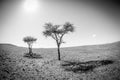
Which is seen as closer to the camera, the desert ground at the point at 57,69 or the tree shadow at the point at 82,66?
the desert ground at the point at 57,69

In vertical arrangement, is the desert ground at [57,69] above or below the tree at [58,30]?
below

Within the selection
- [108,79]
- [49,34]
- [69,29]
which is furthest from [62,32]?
[108,79]

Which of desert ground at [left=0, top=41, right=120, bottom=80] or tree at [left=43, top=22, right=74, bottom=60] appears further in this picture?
tree at [left=43, top=22, right=74, bottom=60]

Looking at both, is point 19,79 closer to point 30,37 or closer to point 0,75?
point 0,75

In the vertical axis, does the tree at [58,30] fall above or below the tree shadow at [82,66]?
above

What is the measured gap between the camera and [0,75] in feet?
33.4

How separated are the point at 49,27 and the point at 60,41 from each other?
6.63m

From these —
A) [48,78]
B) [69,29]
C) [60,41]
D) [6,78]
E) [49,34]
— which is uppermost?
[69,29]

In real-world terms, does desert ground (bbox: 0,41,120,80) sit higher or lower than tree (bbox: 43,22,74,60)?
lower

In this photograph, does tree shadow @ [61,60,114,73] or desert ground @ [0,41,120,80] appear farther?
tree shadow @ [61,60,114,73]

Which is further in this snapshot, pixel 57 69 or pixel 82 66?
pixel 82 66

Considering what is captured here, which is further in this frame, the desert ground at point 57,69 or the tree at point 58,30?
the tree at point 58,30

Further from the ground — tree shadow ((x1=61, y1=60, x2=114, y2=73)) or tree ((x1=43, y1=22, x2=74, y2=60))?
tree ((x1=43, y1=22, x2=74, y2=60))

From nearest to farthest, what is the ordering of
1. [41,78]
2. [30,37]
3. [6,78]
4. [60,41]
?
[6,78], [41,78], [60,41], [30,37]
